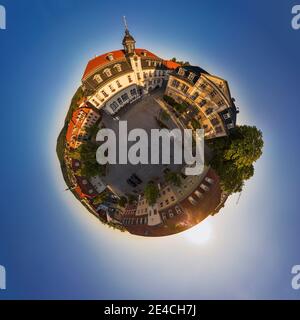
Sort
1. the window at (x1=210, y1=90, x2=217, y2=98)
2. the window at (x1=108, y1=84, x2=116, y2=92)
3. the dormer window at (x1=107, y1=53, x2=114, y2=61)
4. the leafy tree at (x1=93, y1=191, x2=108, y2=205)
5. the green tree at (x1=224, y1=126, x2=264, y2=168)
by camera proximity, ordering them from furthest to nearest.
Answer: the leafy tree at (x1=93, y1=191, x2=108, y2=205) < the window at (x1=108, y1=84, x2=116, y2=92) < the dormer window at (x1=107, y1=53, x2=114, y2=61) < the window at (x1=210, y1=90, x2=217, y2=98) < the green tree at (x1=224, y1=126, x2=264, y2=168)

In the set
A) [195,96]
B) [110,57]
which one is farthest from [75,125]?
[195,96]

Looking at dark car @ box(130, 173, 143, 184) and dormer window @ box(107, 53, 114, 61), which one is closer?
dormer window @ box(107, 53, 114, 61)

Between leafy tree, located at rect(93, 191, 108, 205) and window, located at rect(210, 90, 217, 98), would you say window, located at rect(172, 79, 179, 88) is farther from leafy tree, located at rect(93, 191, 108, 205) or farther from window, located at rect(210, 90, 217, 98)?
leafy tree, located at rect(93, 191, 108, 205)

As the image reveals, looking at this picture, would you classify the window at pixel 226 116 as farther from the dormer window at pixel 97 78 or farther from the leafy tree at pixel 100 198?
the leafy tree at pixel 100 198

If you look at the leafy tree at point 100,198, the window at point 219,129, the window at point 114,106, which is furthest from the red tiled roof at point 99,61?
the leafy tree at point 100,198

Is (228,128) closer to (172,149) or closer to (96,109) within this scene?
(172,149)

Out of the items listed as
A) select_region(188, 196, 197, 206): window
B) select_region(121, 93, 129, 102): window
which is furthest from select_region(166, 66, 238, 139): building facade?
select_region(188, 196, 197, 206): window

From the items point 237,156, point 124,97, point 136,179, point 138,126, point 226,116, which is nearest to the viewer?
point 237,156

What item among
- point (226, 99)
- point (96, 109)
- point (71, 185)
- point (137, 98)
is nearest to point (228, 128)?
point (226, 99)

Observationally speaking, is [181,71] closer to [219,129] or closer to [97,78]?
[219,129]

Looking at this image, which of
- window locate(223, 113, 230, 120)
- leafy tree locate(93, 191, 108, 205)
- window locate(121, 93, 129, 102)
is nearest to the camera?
window locate(223, 113, 230, 120)

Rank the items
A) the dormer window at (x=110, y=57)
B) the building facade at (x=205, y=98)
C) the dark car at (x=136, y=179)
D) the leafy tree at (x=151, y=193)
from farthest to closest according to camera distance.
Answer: the dark car at (x=136, y=179), the leafy tree at (x=151, y=193), the dormer window at (x=110, y=57), the building facade at (x=205, y=98)
